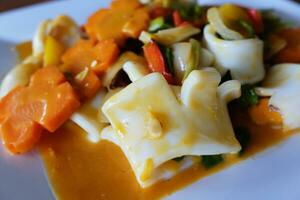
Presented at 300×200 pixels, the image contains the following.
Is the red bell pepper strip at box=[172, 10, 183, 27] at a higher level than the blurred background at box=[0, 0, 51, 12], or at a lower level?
higher

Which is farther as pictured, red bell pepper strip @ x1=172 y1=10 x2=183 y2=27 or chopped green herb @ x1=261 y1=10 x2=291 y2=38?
chopped green herb @ x1=261 y1=10 x2=291 y2=38

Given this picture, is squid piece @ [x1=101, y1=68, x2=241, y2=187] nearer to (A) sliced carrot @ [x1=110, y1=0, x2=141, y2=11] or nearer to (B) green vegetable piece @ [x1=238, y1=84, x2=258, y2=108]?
(B) green vegetable piece @ [x1=238, y1=84, x2=258, y2=108]

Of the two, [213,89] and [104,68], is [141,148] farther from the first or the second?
Answer: [104,68]

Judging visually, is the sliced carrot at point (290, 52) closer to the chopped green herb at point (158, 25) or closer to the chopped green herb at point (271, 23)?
the chopped green herb at point (271, 23)

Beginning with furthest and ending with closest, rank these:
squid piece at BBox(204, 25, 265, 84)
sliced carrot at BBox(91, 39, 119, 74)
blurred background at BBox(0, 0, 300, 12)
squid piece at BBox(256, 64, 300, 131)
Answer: blurred background at BBox(0, 0, 300, 12), sliced carrot at BBox(91, 39, 119, 74), squid piece at BBox(204, 25, 265, 84), squid piece at BBox(256, 64, 300, 131)

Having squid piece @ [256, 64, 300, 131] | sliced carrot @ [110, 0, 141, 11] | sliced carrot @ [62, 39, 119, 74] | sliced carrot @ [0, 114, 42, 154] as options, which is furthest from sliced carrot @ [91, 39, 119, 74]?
squid piece @ [256, 64, 300, 131]

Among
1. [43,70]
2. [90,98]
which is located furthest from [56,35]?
[90,98]

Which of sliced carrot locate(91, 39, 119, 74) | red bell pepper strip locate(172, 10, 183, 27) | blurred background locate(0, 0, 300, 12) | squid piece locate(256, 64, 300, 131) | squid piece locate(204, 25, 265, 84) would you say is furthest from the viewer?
blurred background locate(0, 0, 300, 12)
